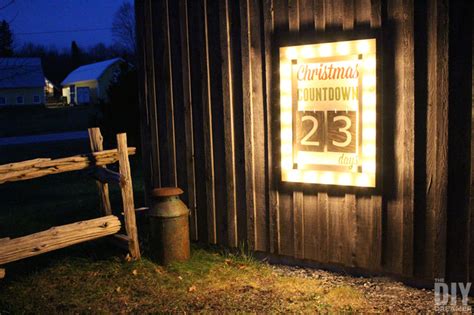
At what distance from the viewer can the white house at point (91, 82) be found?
50388mm

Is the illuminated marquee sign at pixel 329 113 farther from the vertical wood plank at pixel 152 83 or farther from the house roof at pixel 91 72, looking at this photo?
the house roof at pixel 91 72

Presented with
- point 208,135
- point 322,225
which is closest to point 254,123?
point 208,135

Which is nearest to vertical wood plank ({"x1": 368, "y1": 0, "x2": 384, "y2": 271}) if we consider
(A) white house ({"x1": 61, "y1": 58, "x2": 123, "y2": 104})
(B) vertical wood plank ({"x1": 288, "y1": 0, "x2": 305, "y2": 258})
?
(B) vertical wood plank ({"x1": 288, "y1": 0, "x2": 305, "y2": 258})

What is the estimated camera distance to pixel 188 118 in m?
7.17

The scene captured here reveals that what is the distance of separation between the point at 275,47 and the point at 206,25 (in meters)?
1.13

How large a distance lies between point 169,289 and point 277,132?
7.23 feet

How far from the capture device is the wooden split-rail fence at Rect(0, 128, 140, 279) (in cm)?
603

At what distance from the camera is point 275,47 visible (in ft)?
20.3

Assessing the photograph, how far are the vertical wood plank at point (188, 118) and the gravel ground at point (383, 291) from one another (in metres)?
A: 1.58

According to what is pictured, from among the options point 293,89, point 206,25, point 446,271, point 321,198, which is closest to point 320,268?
point 321,198

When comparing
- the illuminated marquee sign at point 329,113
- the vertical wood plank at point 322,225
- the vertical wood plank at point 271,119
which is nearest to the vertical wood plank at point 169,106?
the vertical wood plank at point 271,119

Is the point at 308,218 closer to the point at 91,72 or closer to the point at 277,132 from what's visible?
the point at 277,132

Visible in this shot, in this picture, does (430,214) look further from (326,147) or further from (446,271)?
(326,147)

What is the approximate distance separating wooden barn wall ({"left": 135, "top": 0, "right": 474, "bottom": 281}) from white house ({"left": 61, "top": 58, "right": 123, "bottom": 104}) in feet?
138
